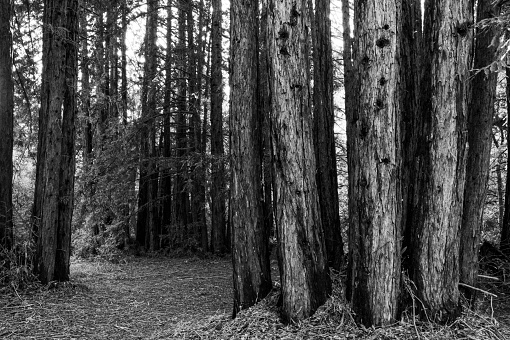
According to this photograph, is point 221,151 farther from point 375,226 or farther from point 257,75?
point 375,226

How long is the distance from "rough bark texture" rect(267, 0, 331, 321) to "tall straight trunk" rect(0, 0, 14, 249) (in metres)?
5.03

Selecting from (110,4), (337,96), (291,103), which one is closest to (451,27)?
(291,103)

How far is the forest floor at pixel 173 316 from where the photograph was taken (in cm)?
407

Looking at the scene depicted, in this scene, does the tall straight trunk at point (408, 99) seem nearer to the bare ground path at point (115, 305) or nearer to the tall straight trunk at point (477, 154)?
the tall straight trunk at point (477, 154)

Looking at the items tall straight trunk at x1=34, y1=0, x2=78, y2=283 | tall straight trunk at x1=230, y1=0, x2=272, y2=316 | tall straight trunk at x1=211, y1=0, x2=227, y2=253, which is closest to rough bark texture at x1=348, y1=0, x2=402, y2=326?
tall straight trunk at x1=230, y1=0, x2=272, y2=316

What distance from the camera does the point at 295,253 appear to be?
14.4ft

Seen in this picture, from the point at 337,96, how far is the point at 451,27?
37.0 ft

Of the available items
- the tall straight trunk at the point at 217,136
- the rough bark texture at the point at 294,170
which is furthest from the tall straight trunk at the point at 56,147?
the tall straight trunk at the point at 217,136

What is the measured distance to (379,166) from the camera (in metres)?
4.07

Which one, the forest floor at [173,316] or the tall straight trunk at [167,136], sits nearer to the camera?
the forest floor at [173,316]

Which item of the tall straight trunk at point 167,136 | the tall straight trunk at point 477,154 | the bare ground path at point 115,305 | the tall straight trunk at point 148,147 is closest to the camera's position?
the tall straight trunk at point 477,154

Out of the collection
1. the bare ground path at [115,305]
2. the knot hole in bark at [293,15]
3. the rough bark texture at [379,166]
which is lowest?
the bare ground path at [115,305]

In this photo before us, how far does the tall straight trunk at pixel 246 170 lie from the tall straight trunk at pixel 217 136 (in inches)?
268

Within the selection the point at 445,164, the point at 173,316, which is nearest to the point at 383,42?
the point at 445,164
